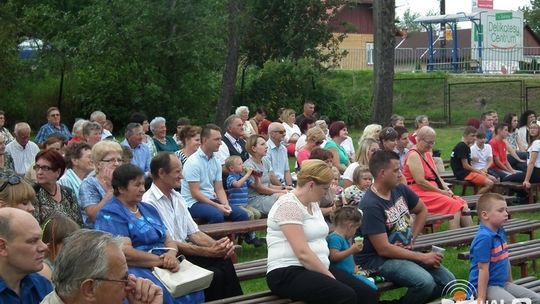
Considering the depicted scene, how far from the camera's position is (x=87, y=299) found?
362 centimetres

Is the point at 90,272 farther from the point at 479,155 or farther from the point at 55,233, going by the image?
the point at 479,155

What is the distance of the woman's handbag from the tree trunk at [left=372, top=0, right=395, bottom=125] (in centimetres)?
1388

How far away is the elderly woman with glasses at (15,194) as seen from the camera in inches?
210

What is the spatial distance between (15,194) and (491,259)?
11.6 feet

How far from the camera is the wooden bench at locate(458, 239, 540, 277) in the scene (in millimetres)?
7746

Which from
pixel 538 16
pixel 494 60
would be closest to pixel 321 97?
pixel 494 60

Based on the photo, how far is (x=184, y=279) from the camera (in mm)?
5836

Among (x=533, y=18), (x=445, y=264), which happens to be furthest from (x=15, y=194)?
(x=533, y=18)

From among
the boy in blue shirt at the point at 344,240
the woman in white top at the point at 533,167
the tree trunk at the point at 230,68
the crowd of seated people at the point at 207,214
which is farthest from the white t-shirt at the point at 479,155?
the tree trunk at the point at 230,68

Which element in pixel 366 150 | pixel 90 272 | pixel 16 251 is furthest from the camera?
pixel 366 150

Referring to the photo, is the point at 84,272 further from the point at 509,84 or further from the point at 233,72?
the point at 509,84

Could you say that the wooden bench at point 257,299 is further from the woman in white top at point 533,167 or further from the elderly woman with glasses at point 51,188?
the woman in white top at point 533,167

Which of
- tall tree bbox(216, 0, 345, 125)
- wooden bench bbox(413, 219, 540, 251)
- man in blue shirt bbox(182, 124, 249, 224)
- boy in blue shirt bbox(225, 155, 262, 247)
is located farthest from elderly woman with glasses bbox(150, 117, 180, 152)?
tall tree bbox(216, 0, 345, 125)

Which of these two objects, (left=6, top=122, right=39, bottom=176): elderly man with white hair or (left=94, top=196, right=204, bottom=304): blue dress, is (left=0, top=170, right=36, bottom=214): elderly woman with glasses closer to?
(left=94, top=196, right=204, bottom=304): blue dress
